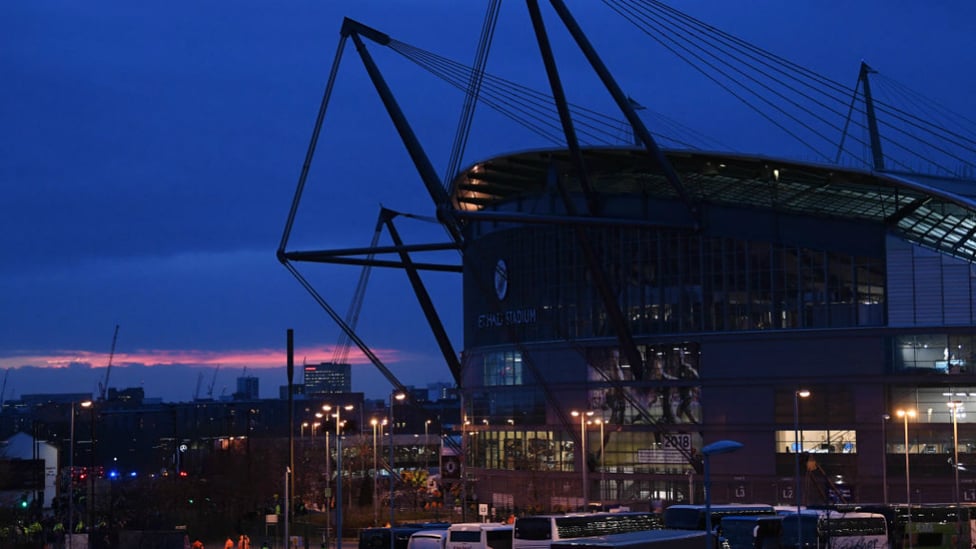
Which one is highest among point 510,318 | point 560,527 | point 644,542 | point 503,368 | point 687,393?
point 510,318

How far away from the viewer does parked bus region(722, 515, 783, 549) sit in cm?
5150

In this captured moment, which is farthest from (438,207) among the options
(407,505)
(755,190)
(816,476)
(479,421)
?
(407,505)

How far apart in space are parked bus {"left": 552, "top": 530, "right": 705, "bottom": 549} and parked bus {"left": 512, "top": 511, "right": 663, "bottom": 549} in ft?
28.4

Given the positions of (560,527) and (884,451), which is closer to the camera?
(560,527)

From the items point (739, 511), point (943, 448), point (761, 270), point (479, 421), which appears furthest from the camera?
point (479, 421)

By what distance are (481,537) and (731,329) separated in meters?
42.3

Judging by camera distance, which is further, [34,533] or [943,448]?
[943,448]

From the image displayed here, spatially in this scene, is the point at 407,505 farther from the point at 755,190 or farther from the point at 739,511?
the point at 739,511

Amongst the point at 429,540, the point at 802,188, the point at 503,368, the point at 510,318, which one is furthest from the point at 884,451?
the point at 429,540

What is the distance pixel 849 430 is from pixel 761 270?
12.0 m

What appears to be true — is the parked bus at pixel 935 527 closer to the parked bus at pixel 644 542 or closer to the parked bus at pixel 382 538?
the parked bus at pixel 382 538

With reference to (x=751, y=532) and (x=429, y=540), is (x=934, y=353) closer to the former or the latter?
(x=751, y=532)

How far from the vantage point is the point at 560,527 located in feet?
161

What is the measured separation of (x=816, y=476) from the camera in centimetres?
8412
